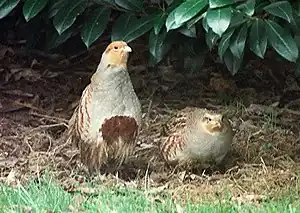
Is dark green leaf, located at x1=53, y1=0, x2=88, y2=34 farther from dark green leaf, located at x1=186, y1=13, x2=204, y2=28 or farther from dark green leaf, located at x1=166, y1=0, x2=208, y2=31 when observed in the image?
dark green leaf, located at x1=166, y1=0, x2=208, y2=31

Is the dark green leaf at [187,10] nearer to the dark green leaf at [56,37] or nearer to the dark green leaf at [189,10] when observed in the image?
the dark green leaf at [189,10]

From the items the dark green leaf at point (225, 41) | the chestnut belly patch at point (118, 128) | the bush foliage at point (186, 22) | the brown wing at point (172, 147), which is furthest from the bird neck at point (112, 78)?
the dark green leaf at point (225, 41)

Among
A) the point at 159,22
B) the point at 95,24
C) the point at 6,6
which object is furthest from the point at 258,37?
the point at 6,6

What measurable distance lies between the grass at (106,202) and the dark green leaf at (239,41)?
99cm

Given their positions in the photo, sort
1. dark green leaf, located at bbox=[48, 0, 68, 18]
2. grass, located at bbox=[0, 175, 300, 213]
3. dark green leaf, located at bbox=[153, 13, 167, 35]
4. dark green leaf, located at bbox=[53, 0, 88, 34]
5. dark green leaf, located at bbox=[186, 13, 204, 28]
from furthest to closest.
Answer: dark green leaf, located at bbox=[48, 0, 68, 18]
dark green leaf, located at bbox=[53, 0, 88, 34]
dark green leaf, located at bbox=[153, 13, 167, 35]
dark green leaf, located at bbox=[186, 13, 204, 28]
grass, located at bbox=[0, 175, 300, 213]

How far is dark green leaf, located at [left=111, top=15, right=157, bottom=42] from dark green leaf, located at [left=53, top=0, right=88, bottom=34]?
0.92ft

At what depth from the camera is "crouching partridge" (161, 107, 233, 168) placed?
222 inches

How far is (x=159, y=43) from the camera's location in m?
6.27

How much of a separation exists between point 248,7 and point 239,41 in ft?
0.91

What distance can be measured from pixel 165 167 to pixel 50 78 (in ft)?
6.61

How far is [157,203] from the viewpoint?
16.4 feet

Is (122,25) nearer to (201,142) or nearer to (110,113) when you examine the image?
(110,113)

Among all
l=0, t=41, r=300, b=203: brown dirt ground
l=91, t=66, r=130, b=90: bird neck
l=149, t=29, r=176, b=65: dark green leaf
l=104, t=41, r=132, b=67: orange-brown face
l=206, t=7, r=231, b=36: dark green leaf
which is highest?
l=206, t=7, r=231, b=36: dark green leaf

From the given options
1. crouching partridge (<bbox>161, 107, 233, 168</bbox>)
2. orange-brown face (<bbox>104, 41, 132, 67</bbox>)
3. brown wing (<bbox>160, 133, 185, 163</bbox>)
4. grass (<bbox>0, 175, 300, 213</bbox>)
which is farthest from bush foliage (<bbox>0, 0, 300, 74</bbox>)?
grass (<bbox>0, 175, 300, 213</bbox>)
